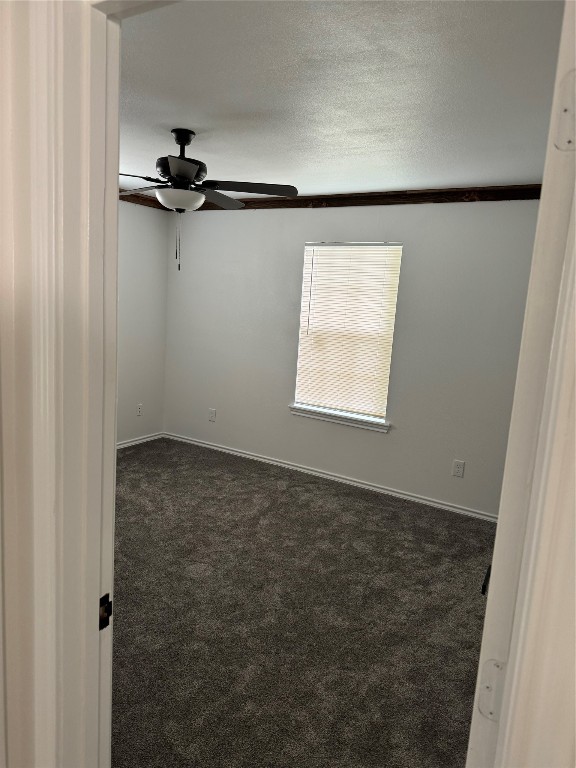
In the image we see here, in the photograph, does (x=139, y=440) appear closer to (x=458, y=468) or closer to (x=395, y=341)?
(x=395, y=341)

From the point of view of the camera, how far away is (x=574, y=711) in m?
0.58

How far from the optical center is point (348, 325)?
440 cm

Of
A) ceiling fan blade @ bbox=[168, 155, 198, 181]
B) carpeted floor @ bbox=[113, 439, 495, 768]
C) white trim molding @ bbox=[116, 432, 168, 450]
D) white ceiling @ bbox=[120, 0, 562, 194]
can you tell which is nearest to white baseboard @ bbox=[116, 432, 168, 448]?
white trim molding @ bbox=[116, 432, 168, 450]

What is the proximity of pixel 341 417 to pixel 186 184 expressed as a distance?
2.45 metres

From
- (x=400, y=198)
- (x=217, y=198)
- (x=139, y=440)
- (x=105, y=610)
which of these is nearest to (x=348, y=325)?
(x=400, y=198)

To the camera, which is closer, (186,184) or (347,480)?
(186,184)

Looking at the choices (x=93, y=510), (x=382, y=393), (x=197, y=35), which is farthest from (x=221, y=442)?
(x=93, y=510)

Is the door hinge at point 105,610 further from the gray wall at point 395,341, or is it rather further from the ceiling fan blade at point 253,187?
the gray wall at point 395,341

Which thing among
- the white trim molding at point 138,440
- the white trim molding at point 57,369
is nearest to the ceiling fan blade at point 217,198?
the white trim molding at point 57,369

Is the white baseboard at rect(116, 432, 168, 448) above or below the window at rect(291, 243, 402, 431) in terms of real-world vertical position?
below

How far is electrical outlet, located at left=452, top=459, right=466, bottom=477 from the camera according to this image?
158 inches

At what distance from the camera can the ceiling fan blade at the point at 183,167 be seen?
2.52 m

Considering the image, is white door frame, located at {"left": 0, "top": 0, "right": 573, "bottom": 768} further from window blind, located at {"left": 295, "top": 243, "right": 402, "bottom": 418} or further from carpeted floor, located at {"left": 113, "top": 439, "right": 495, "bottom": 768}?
window blind, located at {"left": 295, "top": 243, "right": 402, "bottom": 418}

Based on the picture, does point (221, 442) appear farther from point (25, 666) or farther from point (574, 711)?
point (574, 711)
